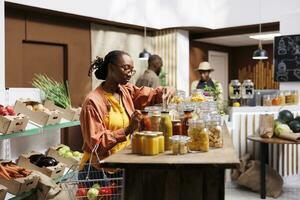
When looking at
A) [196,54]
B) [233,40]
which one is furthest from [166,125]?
[233,40]

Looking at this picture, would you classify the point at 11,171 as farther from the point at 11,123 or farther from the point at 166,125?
the point at 166,125

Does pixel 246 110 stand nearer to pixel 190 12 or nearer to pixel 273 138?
pixel 273 138

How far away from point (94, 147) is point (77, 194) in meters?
0.25

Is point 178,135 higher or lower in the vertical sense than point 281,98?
lower

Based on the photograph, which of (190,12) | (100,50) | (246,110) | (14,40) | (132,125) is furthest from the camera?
(190,12)

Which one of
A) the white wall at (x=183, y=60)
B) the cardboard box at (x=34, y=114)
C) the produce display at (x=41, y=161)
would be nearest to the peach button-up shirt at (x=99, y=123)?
the cardboard box at (x=34, y=114)

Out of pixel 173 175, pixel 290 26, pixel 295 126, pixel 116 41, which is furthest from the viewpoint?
pixel 116 41

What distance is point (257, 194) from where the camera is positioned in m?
5.11

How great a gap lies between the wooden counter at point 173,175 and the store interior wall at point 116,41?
5.01 meters

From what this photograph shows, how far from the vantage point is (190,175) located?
1.61 m

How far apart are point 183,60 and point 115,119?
584 cm

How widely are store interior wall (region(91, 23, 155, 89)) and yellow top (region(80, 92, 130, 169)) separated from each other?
4.17 metres

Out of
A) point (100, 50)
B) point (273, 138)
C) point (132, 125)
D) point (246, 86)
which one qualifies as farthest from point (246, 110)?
point (132, 125)

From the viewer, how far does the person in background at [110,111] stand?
213 cm
